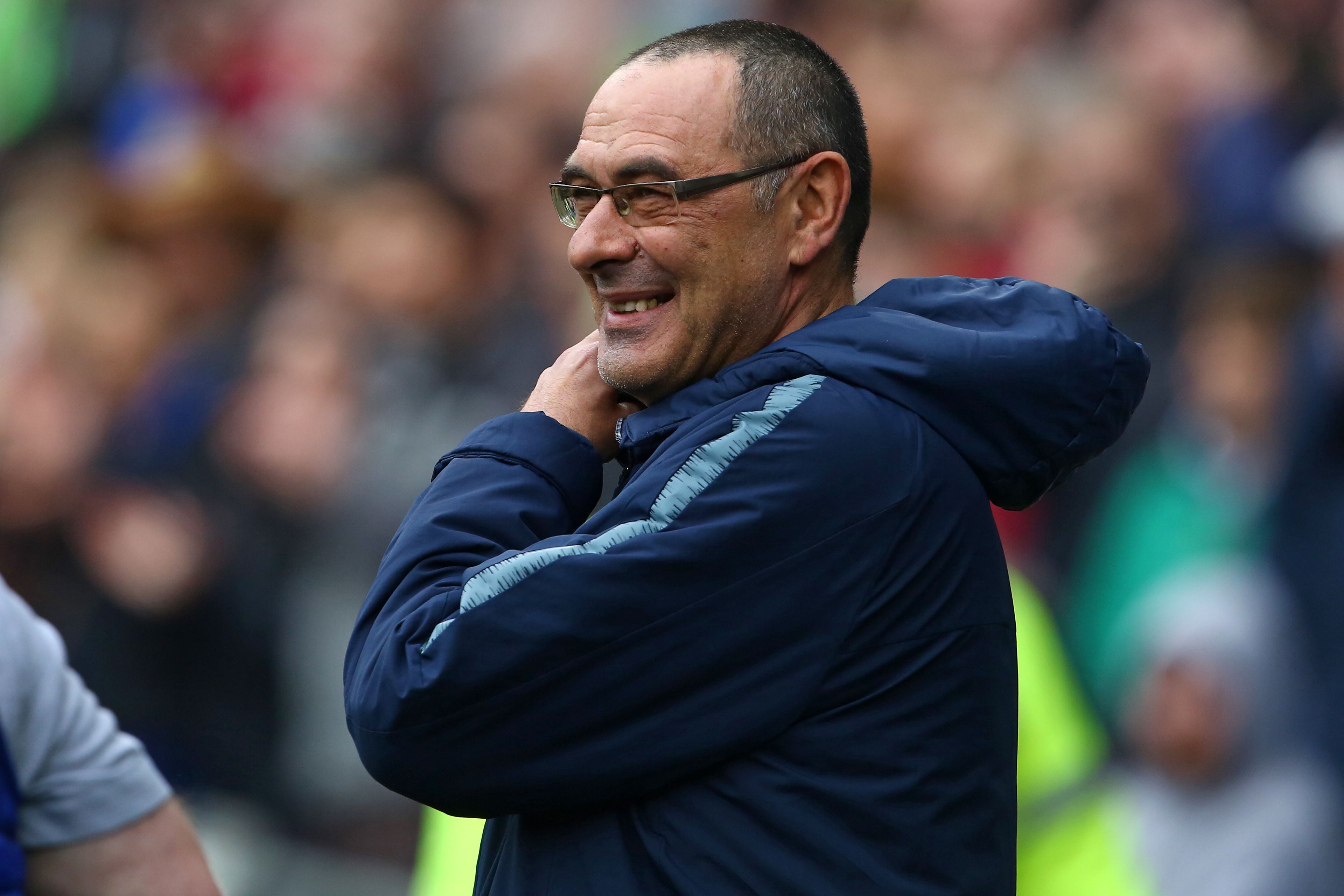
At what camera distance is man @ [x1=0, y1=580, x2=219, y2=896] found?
2188 millimetres

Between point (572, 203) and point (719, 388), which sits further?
point (572, 203)

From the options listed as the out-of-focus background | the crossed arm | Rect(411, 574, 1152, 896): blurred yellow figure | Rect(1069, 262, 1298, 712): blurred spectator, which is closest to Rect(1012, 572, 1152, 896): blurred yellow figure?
Rect(411, 574, 1152, 896): blurred yellow figure

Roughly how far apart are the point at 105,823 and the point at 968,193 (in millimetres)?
4415

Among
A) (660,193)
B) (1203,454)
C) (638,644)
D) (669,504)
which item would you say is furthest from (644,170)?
(1203,454)

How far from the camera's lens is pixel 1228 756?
489 centimetres

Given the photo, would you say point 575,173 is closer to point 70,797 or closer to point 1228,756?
point 70,797

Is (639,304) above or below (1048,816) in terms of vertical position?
above

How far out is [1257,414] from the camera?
5.42 meters

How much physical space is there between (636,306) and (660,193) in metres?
0.15

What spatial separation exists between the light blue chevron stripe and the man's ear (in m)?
0.30

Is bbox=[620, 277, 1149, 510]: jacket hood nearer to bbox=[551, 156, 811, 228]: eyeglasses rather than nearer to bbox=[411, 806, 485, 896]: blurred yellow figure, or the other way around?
bbox=[551, 156, 811, 228]: eyeglasses

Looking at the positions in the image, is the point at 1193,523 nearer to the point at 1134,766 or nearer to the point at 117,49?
the point at 1134,766

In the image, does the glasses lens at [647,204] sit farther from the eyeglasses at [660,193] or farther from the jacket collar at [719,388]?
the jacket collar at [719,388]

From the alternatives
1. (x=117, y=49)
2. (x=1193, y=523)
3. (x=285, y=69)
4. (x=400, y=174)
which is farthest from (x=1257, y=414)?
(x=117, y=49)
